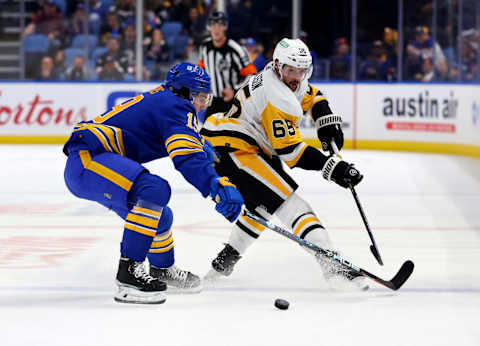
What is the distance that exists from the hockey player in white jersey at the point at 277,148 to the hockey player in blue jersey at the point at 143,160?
1.07 ft

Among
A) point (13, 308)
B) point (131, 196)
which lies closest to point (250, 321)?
point (131, 196)

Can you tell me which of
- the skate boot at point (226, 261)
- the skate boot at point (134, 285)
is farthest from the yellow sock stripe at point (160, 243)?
the skate boot at point (226, 261)

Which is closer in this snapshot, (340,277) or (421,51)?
(340,277)

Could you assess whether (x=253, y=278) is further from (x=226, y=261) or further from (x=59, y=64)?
(x=59, y=64)

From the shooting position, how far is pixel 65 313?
3064 millimetres

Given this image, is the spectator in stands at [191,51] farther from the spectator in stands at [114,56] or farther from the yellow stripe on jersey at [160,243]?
the yellow stripe on jersey at [160,243]

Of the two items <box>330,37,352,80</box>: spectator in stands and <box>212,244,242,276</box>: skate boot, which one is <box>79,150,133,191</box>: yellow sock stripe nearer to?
<box>212,244,242,276</box>: skate boot

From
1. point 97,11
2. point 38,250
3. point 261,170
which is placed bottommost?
point 38,250

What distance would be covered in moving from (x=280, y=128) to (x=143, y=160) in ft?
1.79

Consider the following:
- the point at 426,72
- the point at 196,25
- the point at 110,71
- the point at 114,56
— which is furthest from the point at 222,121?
the point at 196,25

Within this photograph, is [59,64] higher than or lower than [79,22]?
lower

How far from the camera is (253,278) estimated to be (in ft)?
12.2

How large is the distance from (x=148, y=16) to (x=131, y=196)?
7.65 metres

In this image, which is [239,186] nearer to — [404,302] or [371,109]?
[404,302]
